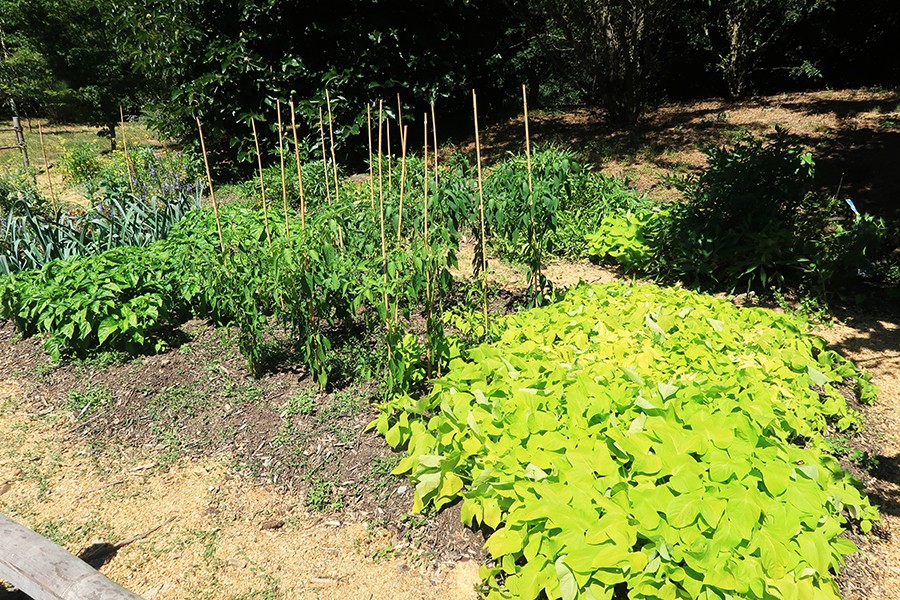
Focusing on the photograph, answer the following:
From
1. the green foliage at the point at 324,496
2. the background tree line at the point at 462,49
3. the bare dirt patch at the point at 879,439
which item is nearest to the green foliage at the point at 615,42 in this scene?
the background tree line at the point at 462,49

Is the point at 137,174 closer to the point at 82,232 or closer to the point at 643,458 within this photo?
the point at 82,232

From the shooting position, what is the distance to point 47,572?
6.68 ft

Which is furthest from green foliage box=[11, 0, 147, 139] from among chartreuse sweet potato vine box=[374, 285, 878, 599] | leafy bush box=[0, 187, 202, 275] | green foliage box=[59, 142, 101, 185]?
chartreuse sweet potato vine box=[374, 285, 878, 599]

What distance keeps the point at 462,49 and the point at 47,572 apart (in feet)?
34.7

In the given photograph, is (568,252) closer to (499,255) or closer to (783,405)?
(499,255)

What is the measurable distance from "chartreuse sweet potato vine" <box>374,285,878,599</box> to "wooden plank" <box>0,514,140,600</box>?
1.36 m

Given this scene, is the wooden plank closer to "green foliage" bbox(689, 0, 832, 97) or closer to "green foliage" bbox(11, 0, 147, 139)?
"green foliage" bbox(689, 0, 832, 97)

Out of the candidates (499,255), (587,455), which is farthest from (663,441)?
(499,255)

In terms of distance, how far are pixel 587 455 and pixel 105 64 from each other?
1574 centimetres

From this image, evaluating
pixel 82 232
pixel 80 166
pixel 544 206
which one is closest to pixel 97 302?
pixel 82 232

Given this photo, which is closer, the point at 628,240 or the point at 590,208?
the point at 628,240

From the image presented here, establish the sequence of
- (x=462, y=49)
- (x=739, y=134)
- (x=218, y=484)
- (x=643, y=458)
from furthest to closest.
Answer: (x=462, y=49) → (x=739, y=134) → (x=218, y=484) → (x=643, y=458)

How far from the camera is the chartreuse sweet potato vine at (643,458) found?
218cm

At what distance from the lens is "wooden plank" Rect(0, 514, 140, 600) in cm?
194
